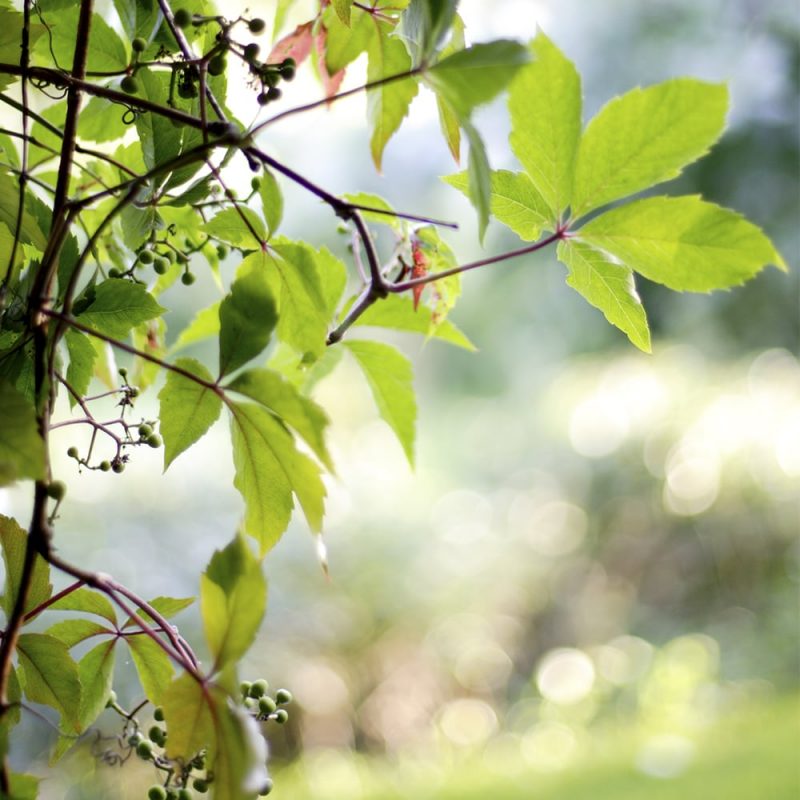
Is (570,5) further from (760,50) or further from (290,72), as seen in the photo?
(290,72)

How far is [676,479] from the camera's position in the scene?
4.23 m

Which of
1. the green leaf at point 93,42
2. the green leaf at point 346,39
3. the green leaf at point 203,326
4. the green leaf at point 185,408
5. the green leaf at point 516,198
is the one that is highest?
the green leaf at point 346,39

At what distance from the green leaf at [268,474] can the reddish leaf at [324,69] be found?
0.17m

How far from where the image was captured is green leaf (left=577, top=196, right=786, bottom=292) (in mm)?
277

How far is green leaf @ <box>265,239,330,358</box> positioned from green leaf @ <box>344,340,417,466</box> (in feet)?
0.21

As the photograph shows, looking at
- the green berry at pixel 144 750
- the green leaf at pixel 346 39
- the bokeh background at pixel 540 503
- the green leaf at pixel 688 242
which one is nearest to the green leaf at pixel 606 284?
the green leaf at pixel 688 242

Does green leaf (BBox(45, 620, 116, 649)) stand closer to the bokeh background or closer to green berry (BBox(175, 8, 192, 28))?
green berry (BBox(175, 8, 192, 28))

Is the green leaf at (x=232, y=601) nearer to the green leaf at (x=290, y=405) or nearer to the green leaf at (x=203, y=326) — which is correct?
the green leaf at (x=290, y=405)

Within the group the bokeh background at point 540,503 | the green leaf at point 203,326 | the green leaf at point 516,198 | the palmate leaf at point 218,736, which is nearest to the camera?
the palmate leaf at point 218,736

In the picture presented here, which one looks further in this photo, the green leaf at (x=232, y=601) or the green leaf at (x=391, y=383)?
Answer: the green leaf at (x=391, y=383)

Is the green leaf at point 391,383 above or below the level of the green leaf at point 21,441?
above

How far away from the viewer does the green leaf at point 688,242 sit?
277mm

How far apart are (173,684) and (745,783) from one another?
2.02m

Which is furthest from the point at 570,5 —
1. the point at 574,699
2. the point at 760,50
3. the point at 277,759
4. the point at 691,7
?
the point at 277,759
